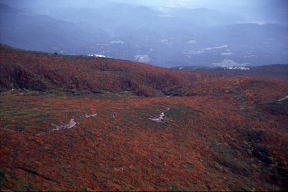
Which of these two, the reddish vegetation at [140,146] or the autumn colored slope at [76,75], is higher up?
the autumn colored slope at [76,75]

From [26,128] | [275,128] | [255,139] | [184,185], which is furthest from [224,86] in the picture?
[26,128]

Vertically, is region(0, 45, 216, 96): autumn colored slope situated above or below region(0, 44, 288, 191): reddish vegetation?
above

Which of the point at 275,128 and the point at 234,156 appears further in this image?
the point at 275,128

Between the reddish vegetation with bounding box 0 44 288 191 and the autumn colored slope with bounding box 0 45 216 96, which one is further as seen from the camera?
the autumn colored slope with bounding box 0 45 216 96

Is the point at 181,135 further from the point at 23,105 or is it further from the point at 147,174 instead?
the point at 23,105

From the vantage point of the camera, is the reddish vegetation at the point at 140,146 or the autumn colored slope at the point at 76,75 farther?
the autumn colored slope at the point at 76,75
